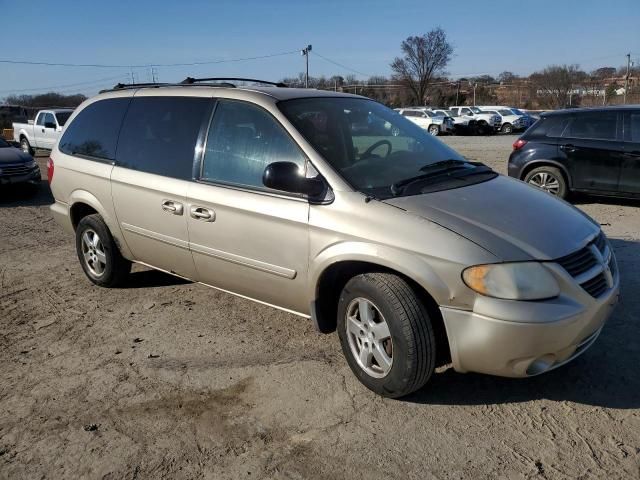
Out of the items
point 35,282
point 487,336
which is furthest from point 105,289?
point 487,336

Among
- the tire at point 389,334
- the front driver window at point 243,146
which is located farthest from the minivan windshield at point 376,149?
the tire at point 389,334

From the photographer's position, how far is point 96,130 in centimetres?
502

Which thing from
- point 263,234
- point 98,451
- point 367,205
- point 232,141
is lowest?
point 98,451

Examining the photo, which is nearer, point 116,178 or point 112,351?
point 112,351

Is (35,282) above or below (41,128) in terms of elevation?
Result: below

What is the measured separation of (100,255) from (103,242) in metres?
0.24

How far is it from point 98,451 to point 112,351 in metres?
1.26

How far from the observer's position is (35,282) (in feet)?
18.4

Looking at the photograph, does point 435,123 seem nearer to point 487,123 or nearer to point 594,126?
point 487,123

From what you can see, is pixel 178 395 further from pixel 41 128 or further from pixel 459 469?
pixel 41 128

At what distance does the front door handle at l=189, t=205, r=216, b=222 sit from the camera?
381 cm

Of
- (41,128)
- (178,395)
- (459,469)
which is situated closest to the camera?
(459,469)

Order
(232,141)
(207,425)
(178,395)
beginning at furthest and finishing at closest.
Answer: (232,141), (178,395), (207,425)

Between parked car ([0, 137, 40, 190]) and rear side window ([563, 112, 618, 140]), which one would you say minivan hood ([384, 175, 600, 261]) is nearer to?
rear side window ([563, 112, 618, 140])
